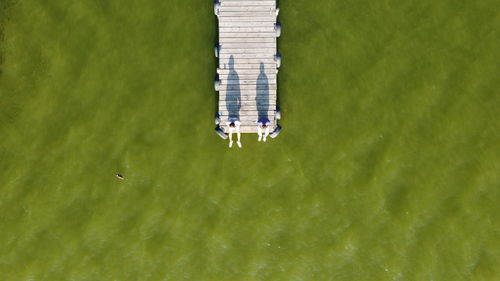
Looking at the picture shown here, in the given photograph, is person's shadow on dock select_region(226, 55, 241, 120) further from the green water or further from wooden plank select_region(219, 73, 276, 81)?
the green water

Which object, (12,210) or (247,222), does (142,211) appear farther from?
(12,210)

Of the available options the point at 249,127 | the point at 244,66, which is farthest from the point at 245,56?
the point at 249,127

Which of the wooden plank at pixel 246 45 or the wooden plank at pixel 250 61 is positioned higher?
the wooden plank at pixel 246 45

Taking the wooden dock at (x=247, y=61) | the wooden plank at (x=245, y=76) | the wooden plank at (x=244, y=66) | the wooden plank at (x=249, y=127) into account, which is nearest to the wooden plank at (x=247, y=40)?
the wooden dock at (x=247, y=61)

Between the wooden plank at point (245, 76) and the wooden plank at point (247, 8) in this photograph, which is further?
the wooden plank at point (245, 76)

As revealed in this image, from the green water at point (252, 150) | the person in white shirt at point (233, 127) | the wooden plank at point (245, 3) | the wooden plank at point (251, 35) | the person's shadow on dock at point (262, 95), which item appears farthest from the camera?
the green water at point (252, 150)

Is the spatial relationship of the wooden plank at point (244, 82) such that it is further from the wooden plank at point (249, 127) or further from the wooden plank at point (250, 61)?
the wooden plank at point (249, 127)

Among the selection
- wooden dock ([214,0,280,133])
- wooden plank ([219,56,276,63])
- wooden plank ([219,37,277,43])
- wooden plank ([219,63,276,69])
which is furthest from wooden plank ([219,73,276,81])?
wooden plank ([219,37,277,43])
